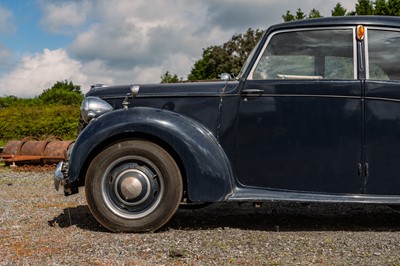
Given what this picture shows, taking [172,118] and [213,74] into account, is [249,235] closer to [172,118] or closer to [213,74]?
[172,118]

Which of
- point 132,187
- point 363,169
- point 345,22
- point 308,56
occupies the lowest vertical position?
point 132,187

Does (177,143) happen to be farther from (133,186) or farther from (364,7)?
(364,7)

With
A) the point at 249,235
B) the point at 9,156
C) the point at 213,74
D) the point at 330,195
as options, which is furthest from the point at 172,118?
the point at 213,74

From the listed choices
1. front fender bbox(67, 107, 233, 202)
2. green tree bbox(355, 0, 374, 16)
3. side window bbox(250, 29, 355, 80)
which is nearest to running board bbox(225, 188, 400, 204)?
front fender bbox(67, 107, 233, 202)

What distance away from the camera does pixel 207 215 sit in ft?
19.1

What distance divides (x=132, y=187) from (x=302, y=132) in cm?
159

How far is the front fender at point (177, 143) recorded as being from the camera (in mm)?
4691

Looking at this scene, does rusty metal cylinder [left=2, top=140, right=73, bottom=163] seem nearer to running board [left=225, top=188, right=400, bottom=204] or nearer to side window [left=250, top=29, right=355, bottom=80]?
side window [left=250, top=29, right=355, bottom=80]

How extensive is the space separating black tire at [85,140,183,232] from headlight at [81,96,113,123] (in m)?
0.49

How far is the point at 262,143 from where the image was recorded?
15.7ft

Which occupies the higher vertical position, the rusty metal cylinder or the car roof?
the car roof

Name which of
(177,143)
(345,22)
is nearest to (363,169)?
(345,22)

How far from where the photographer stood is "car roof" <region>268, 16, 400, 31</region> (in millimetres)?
4938

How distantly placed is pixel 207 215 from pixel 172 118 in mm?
1468
